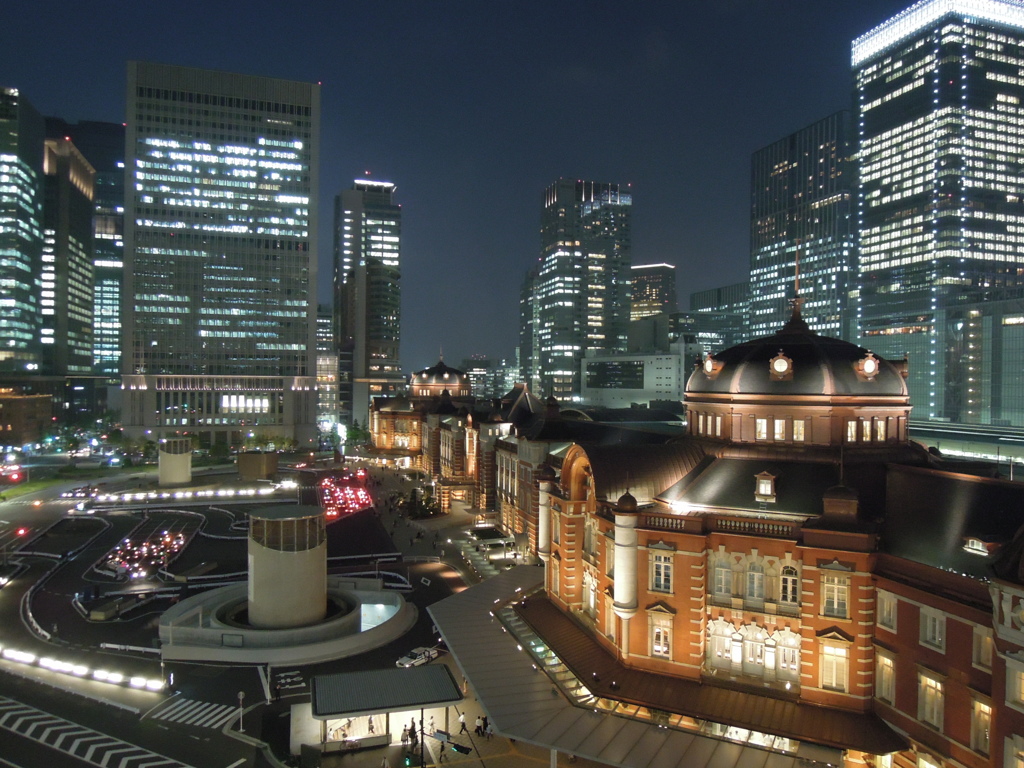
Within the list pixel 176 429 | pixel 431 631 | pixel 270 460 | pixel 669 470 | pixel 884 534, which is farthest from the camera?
pixel 176 429

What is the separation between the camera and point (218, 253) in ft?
470

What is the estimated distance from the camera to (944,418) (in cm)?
13250

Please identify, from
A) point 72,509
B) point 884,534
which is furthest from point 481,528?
point 72,509

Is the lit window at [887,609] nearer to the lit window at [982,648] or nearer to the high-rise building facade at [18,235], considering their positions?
the lit window at [982,648]

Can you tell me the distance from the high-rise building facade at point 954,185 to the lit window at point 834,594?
4662 inches

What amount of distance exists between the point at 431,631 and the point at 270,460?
64.7 m

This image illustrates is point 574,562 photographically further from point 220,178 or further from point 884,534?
point 220,178

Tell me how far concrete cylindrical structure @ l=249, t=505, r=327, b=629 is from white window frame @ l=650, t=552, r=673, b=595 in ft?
74.8

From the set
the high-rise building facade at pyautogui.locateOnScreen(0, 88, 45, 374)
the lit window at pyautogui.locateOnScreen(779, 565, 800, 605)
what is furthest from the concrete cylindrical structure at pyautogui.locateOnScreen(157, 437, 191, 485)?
the lit window at pyautogui.locateOnScreen(779, 565, 800, 605)

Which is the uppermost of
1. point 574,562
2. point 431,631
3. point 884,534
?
point 884,534

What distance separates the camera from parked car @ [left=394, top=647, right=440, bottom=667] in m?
41.7

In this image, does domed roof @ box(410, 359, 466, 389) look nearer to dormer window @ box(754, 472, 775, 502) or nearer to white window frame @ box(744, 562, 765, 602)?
dormer window @ box(754, 472, 775, 502)

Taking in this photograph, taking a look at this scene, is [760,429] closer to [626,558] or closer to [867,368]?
[867,368]

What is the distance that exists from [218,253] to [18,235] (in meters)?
47.9
